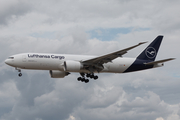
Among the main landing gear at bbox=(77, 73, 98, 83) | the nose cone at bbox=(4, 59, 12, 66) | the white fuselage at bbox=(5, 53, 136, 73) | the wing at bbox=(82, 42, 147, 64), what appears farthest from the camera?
the main landing gear at bbox=(77, 73, 98, 83)

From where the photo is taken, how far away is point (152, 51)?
160 feet

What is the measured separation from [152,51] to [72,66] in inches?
586

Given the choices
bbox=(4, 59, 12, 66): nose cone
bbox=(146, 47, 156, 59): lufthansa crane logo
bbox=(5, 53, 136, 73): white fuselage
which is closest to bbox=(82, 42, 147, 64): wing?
bbox=(5, 53, 136, 73): white fuselage

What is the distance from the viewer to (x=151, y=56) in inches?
1912

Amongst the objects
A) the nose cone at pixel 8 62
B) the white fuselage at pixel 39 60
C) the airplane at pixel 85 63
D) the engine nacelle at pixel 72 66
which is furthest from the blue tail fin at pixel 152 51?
the nose cone at pixel 8 62

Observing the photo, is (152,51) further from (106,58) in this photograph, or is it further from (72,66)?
(72,66)

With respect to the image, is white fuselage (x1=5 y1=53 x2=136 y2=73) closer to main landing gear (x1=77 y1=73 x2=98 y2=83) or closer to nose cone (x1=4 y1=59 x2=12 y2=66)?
nose cone (x1=4 y1=59 x2=12 y2=66)

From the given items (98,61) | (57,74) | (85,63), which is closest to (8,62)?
(57,74)

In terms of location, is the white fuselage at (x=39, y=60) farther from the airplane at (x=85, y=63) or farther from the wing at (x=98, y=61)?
the wing at (x=98, y=61)

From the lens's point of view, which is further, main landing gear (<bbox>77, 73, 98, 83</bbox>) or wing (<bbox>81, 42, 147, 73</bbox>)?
main landing gear (<bbox>77, 73, 98, 83</bbox>)

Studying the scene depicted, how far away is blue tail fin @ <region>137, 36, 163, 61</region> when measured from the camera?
1897 inches

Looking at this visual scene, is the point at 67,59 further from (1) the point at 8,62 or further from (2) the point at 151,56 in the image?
(2) the point at 151,56

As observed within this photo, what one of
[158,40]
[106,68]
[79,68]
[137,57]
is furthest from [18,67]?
[158,40]

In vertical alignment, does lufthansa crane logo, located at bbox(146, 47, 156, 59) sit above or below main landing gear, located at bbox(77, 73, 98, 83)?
above
